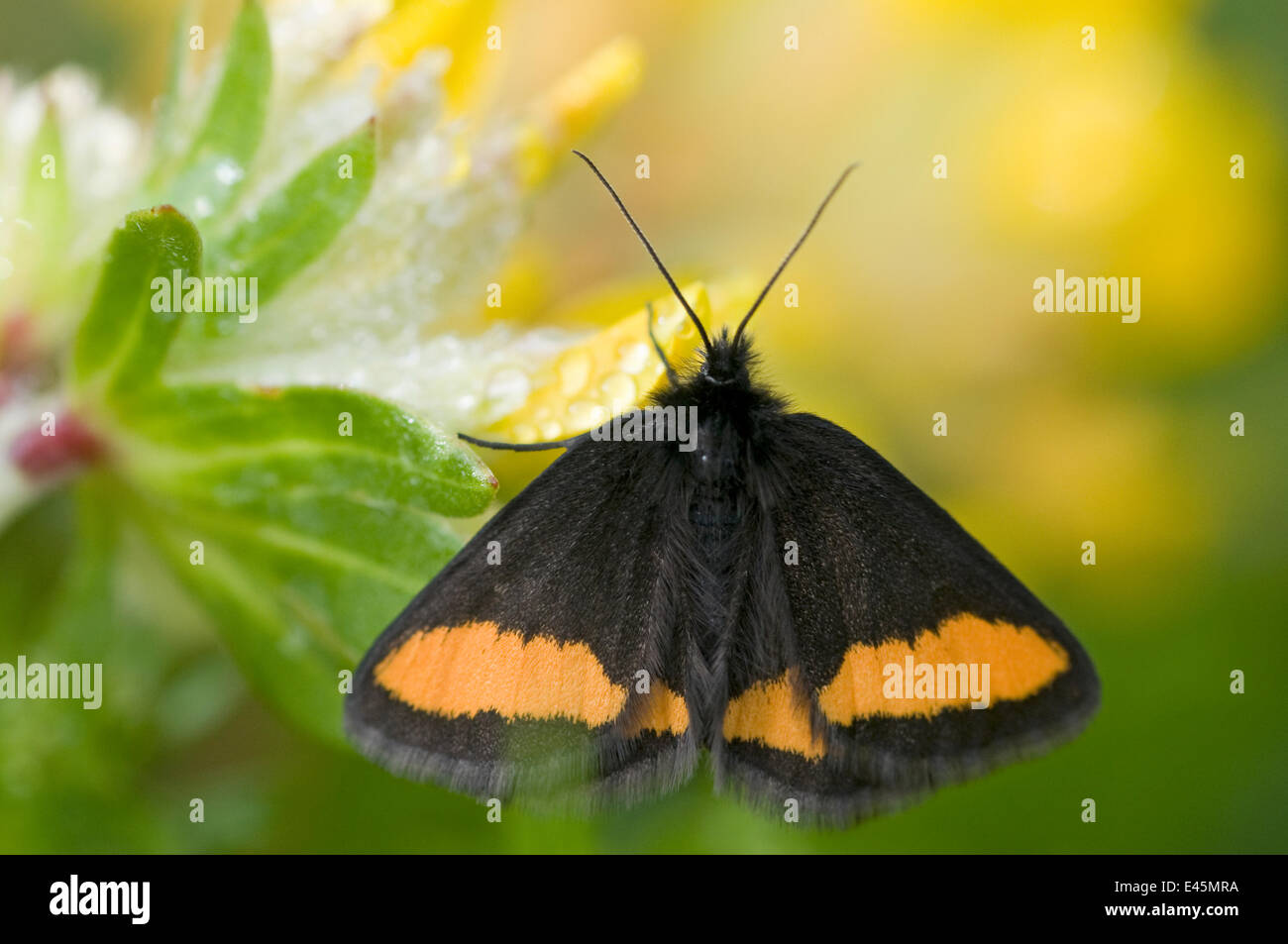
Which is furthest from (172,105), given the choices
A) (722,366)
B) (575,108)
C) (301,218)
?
(722,366)

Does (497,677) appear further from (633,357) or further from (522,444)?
(633,357)

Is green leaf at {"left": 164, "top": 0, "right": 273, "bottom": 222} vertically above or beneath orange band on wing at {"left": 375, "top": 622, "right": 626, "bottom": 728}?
above

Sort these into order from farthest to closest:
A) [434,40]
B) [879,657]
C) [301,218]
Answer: [434,40]
[879,657]
[301,218]

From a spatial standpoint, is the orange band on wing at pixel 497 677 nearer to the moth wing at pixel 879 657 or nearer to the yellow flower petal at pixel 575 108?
the moth wing at pixel 879 657

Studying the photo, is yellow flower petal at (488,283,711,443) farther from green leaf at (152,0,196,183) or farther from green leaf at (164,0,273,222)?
green leaf at (152,0,196,183)

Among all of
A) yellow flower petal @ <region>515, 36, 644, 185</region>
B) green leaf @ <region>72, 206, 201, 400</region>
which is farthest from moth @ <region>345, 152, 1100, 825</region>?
green leaf @ <region>72, 206, 201, 400</region>

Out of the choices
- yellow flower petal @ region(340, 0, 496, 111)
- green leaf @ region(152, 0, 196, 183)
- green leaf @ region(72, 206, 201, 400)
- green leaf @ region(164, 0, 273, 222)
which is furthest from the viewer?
yellow flower petal @ region(340, 0, 496, 111)

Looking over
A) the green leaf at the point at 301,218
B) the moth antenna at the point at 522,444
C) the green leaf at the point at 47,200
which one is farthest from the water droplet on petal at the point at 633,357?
the green leaf at the point at 47,200
